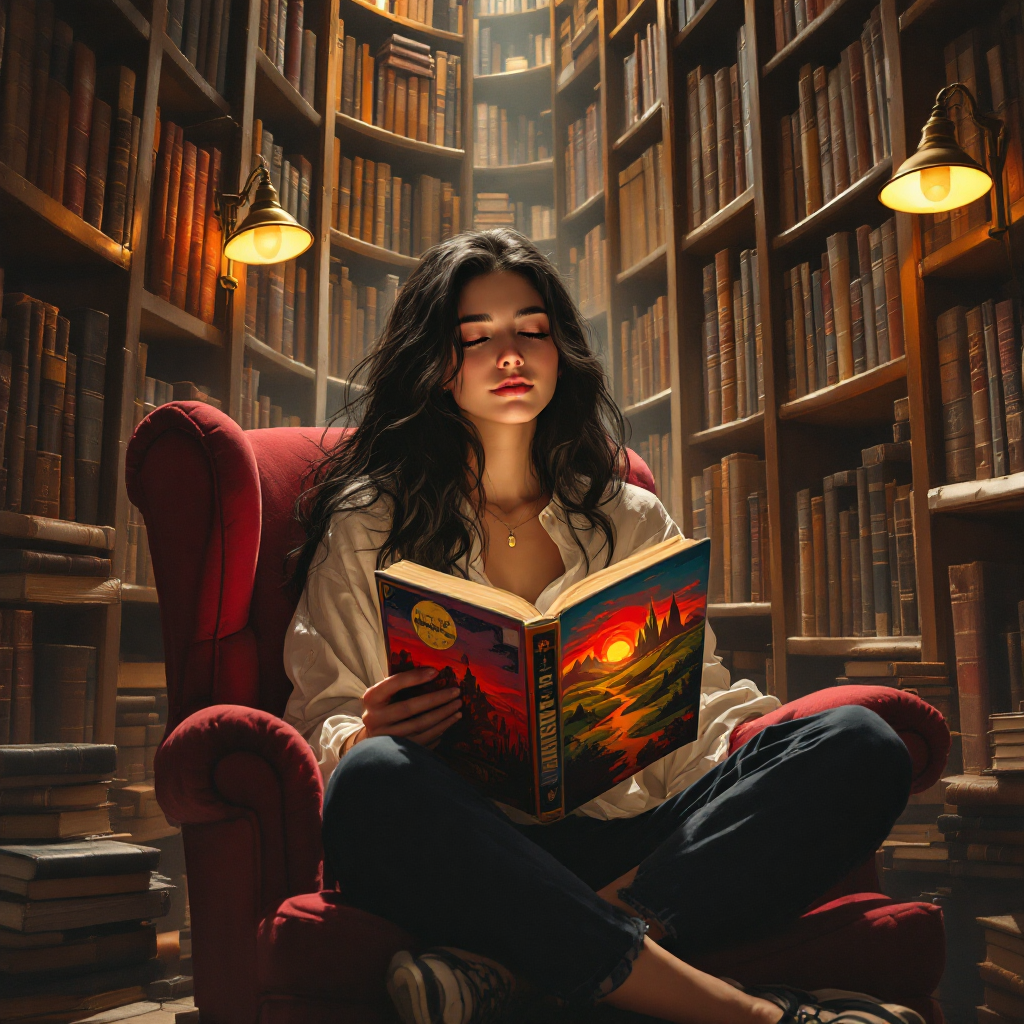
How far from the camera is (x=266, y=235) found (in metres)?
2.19

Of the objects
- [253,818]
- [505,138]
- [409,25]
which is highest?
[409,25]

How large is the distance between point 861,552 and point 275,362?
172cm

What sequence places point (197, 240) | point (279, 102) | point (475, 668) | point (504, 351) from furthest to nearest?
point (279, 102) → point (197, 240) → point (504, 351) → point (475, 668)

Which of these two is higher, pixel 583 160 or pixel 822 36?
pixel 583 160

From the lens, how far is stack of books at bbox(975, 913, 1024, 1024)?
1.34 metres

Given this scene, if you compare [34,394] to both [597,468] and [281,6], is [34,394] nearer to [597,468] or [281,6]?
[597,468]

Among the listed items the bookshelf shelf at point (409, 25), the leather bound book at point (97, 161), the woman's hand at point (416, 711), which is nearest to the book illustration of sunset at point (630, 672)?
the woman's hand at point (416, 711)

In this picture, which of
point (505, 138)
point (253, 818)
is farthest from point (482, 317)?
point (505, 138)

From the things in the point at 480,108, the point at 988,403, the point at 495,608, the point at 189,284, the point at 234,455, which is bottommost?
the point at 495,608

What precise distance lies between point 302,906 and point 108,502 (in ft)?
4.28

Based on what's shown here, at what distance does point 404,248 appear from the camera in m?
3.37

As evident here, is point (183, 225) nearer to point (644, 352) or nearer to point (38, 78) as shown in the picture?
point (38, 78)

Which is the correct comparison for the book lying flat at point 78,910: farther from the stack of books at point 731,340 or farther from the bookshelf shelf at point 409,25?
the bookshelf shelf at point 409,25

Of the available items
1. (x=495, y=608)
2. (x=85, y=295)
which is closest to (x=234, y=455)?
(x=495, y=608)
